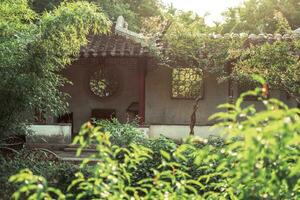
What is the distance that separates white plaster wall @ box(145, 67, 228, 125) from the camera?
14.4 metres

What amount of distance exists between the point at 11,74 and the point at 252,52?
5.13 m

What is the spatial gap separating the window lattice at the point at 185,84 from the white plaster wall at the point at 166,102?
146 millimetres

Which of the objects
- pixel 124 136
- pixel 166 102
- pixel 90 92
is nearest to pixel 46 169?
pixel 124 136

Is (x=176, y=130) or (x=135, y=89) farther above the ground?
(x=135, y=89)

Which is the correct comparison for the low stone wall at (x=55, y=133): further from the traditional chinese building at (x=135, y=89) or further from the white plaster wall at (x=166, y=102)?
the white plaster wall at (x=166, y=102)

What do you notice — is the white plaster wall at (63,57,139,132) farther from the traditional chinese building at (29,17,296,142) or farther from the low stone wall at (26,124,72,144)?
the low stone wall at (26,124,72,144)

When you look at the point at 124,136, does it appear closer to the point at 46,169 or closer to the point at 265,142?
the point at 46,169

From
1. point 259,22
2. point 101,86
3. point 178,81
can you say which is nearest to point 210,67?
point 178,81

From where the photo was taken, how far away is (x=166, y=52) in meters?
12.0

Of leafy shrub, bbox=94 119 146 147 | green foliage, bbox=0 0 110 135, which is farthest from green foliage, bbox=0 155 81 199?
leafy shrub, bbox=94 119 146 147

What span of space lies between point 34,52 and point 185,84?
7705 mm

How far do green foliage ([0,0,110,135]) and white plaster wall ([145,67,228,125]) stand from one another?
670 cm

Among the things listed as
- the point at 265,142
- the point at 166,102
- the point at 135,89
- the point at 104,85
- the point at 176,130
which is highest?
the point at 104,85

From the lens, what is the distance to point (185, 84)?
14523 mm
